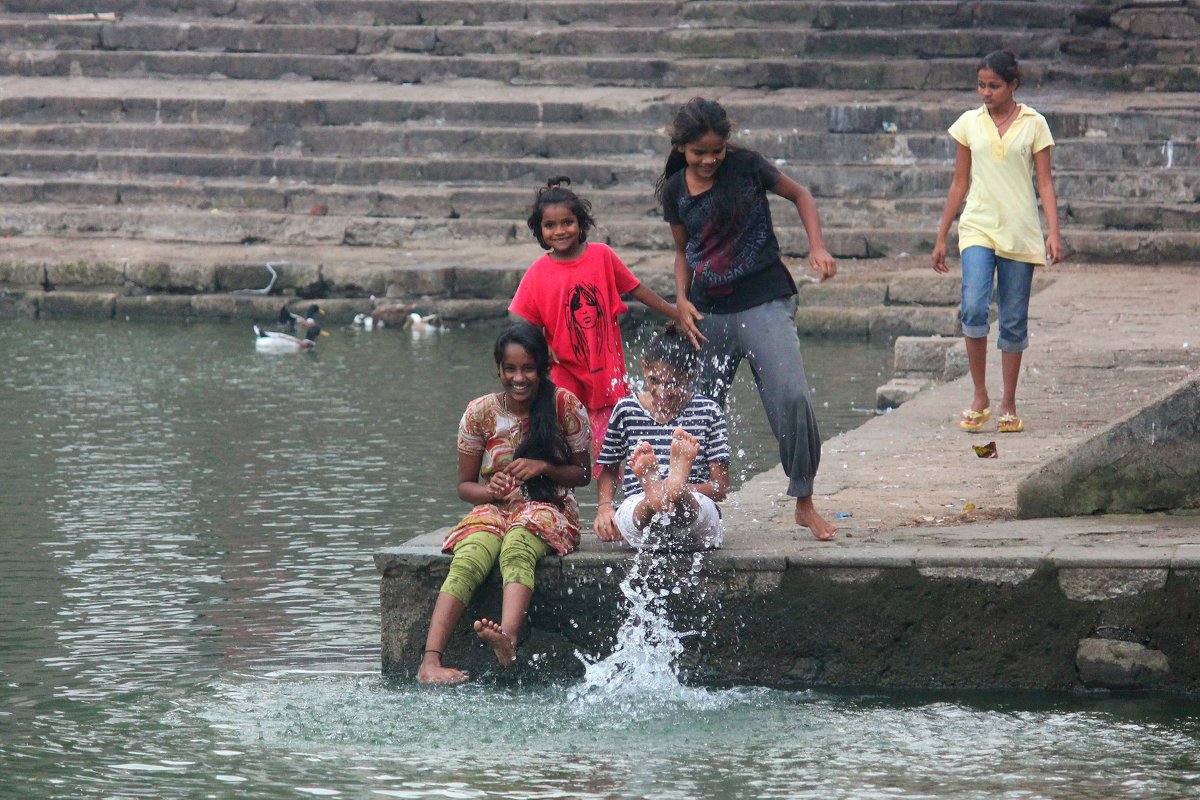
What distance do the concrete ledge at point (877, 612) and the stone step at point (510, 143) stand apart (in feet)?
33.9

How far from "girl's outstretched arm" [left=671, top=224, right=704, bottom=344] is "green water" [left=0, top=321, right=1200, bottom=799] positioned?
1052 mm

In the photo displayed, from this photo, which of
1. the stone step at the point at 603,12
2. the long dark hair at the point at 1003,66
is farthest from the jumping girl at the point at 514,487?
the stone step at the point at 603,12

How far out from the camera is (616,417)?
17.6ft

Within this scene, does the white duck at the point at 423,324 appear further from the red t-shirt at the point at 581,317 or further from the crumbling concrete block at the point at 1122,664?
the crumbling concrete block at the point at 1122,664

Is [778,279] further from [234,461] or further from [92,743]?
[234,461]

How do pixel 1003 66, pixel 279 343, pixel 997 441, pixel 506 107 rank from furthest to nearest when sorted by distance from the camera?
pixel 506 107, pixel 279 343, pixel 997 441, pixel 1003 66

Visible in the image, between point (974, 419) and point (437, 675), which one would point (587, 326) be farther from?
point (974, 419)

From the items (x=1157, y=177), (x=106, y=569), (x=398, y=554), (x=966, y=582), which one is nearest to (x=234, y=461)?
(x=106, y=569)

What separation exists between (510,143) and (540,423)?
36.4 feet

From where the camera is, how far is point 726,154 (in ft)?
18.0

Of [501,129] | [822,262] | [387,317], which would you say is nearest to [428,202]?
[501,129]

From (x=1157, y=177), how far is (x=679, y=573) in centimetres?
1058

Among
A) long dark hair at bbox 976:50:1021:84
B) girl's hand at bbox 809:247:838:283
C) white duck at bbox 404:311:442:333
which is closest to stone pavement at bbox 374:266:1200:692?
girl's hand at bbox 809:247:838:283

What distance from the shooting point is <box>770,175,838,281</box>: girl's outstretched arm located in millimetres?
5465
